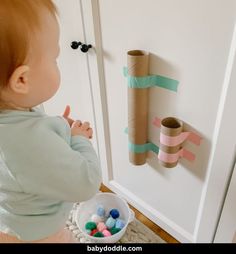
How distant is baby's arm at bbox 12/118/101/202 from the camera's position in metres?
0.54

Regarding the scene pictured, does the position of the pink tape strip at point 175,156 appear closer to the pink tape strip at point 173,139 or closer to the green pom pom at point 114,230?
the pink tape strip at point 173,139

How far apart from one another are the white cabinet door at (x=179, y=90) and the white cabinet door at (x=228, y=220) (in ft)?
0.07

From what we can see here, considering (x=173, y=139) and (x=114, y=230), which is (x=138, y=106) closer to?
(x=173, y=139)

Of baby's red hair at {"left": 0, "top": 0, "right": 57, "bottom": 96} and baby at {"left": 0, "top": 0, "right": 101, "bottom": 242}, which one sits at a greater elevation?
baby's red hair at {"left": 0, "top": 0, "right": 57, "bottom": 96}

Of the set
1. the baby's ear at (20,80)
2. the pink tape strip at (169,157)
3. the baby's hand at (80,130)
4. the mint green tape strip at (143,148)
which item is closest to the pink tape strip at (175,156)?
the pink tape strip at (169,157)

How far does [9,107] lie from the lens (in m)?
0.56

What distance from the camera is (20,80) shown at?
509mm

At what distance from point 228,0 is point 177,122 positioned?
368 mm

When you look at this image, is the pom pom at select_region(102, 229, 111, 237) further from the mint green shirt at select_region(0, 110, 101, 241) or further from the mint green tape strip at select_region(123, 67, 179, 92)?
the mint green tape strip at select_region(123, 67, 179, 92)

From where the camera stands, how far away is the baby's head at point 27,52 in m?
0.45

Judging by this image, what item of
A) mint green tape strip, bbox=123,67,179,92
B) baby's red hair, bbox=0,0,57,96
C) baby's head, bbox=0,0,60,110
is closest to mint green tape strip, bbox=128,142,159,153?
mint green tape strip, bbox=123,67,179,92

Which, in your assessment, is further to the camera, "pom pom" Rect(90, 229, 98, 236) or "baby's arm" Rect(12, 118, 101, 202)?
"pom pom" Rect(90, 229, 98, 236)

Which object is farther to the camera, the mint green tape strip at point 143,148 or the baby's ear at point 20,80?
the mint green tape strip at point 143,148

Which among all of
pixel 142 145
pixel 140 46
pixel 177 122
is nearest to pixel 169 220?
pixel 142 145
